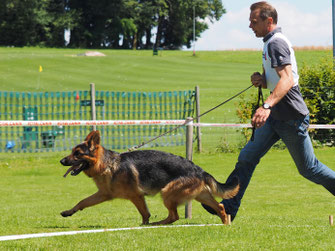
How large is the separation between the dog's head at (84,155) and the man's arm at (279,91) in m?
1.87

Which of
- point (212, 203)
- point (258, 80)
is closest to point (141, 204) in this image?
point (212, 203)

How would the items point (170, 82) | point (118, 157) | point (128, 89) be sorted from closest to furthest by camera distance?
point (118, 157) → point (128, 89) → point (170, 82)

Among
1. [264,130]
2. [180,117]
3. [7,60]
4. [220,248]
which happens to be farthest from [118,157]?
[7,60]

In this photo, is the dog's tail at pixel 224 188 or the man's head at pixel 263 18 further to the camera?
the dog's tail at pixel 224 188

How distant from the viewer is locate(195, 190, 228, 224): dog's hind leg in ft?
20.9

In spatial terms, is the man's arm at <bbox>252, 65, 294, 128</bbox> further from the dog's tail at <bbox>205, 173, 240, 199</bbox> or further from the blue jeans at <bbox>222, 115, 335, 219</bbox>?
the dog's tail at <bbox>205, 173, 240, 199</bbox>

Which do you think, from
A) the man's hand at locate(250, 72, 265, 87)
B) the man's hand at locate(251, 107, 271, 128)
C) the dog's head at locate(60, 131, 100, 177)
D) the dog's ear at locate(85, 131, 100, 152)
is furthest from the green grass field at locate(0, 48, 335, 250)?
the man's hand at locate(250, 72, 265, 87)

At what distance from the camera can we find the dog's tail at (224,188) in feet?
20.7

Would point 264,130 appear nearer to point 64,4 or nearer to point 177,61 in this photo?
point 177,61

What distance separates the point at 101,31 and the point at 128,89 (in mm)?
37820

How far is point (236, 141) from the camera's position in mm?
17359

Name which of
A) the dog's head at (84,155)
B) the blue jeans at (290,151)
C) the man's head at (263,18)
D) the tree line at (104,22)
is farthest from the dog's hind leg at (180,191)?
the tree line at (104,22)

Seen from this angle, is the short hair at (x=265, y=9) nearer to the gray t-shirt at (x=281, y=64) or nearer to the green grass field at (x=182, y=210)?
the gray t-shirt at (x=281, y=64)

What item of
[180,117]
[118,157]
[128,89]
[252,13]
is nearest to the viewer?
[252,13]
